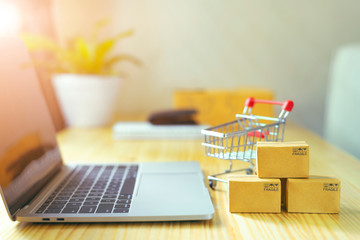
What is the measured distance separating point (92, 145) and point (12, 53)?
0.46 metres

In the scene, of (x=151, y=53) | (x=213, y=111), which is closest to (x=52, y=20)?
(x=151, y=53)

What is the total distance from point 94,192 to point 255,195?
29 cm

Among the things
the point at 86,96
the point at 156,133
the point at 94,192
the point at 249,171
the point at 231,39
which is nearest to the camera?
the point at 94,192

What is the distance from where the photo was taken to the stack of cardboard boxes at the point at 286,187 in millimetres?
573

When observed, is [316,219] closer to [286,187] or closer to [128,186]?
[286,187]

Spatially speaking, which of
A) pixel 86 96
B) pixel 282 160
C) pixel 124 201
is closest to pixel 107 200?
pixel 124 201

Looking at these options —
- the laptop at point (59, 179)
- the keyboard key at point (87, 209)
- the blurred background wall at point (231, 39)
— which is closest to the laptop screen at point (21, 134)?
the laptop at point (59, 179)

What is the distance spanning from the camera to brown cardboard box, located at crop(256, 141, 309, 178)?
0.57 metres

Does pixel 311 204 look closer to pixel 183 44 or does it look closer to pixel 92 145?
pixel 92 145

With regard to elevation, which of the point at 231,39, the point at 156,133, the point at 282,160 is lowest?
the point at 156,133

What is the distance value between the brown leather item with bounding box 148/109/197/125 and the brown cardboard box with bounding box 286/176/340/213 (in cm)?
76

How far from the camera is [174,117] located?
51.7 inches

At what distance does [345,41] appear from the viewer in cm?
178

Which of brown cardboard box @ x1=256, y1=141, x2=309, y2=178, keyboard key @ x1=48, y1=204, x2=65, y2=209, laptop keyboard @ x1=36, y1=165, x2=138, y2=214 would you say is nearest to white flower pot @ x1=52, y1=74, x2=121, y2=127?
laptop keyboard @ x1=36, y1=165, x2=138, y2=214
